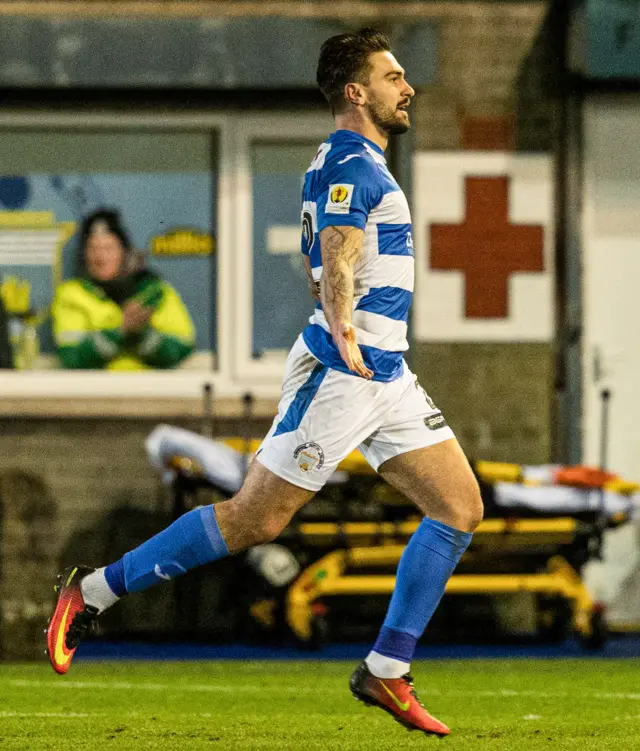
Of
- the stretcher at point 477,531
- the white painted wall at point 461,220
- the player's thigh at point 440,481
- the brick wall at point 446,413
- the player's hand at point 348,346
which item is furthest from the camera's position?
the white painted wall at point 461,220

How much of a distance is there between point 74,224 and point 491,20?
8.70ft

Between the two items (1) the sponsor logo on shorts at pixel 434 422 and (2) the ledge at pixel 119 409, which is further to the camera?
(2) the ledge at pixel 119 409

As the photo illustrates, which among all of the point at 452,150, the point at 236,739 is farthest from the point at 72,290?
the point at 236,739

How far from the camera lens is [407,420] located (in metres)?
4.86

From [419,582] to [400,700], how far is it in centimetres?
34

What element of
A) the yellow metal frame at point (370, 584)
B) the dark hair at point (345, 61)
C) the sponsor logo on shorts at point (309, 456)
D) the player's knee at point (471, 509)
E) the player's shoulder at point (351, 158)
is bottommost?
the yellow metal frame at point (370, 584)

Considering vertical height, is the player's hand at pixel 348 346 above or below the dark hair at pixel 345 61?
below

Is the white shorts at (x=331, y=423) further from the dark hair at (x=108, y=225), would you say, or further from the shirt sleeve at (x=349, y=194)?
the dark hair at (x=108, y=225)

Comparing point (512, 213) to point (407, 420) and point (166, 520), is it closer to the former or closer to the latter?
point (166, 520)

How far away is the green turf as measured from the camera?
4.95 m

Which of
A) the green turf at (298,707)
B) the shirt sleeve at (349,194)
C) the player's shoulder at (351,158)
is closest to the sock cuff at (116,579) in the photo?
the green turf at (298,707)

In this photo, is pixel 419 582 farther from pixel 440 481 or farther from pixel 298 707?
pixel 298 707

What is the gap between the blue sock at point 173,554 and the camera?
4789mm

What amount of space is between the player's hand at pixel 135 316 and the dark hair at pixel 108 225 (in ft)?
1.09
